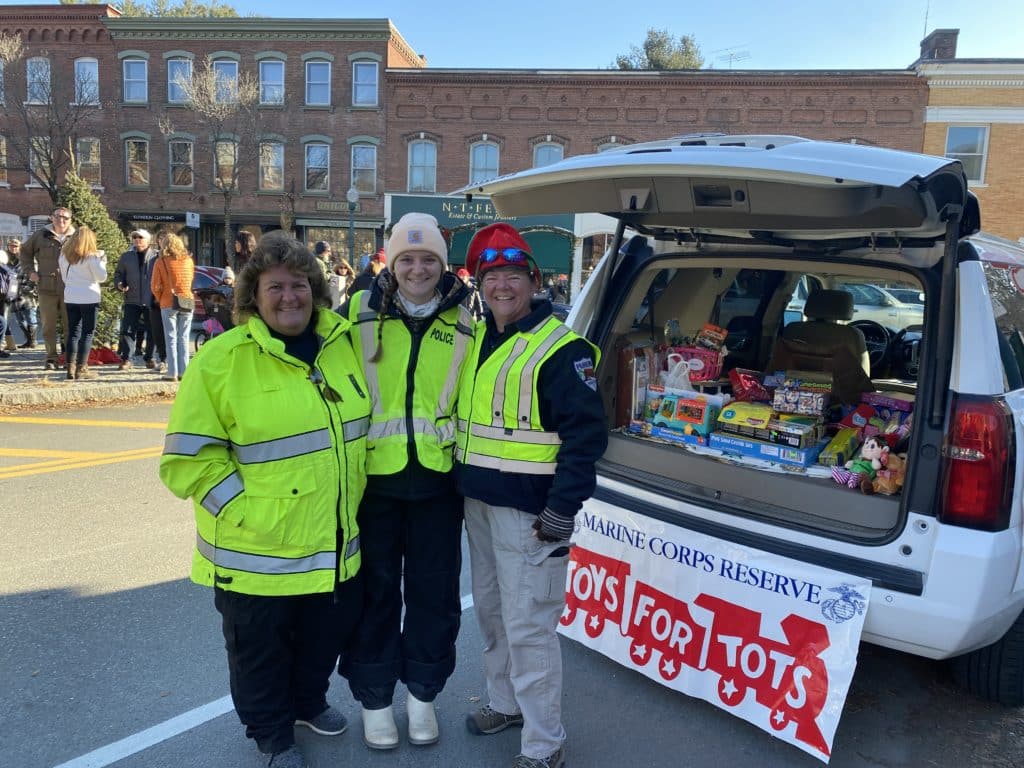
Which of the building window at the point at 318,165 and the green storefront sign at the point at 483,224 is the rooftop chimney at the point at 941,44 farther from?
the building window at the point at 318,165

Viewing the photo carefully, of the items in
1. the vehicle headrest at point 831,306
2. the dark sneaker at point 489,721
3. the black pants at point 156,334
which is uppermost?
the vehicle headrest at point 831,306

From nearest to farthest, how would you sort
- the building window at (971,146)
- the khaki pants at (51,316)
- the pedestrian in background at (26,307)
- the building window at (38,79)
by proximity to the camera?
the khaki pants at (51,316) → the pedestrian in background at (26,307) → the building window at (971,146) → the building window at (38,79)

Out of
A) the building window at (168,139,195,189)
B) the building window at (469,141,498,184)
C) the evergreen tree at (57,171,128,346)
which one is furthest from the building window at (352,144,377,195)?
the evergreen tree at (57,171,128,346)

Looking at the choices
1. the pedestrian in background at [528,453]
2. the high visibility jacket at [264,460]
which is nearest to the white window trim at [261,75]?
the pedestrian in background at [528,453]

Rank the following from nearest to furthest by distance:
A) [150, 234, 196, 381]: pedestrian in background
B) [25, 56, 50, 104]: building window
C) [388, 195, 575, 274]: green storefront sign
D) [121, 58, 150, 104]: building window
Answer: [150, 234, 196, 381]: pedestrian in background < [388, 195, 575, 274]: green storefront sign < [25, 56, 50, 104]: building window < [121, 58, 150, 104]: building window

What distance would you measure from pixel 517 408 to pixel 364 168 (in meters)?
26.7

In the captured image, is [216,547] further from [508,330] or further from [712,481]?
[712,481]

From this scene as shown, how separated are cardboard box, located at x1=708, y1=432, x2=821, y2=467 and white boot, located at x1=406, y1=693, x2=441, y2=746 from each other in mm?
1588

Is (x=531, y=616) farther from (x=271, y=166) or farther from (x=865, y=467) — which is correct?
(x=271, y=166)

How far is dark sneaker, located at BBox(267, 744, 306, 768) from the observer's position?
8.03 ft

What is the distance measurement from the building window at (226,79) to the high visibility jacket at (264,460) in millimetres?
27746

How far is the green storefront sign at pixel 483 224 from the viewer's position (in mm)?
25078

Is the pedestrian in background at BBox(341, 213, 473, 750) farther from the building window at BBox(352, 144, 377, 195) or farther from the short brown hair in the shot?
the building window at BBox(352, 144, 377, 195)

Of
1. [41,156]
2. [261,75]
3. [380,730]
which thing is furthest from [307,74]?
[380,730]
